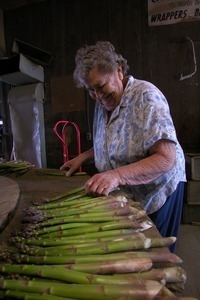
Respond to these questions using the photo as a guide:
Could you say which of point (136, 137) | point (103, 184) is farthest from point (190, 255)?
point (103, 184)

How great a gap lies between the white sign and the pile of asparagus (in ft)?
12.4

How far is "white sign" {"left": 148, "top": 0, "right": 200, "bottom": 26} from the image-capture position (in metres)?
3.83

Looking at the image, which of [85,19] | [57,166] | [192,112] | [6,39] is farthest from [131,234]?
[6,39]

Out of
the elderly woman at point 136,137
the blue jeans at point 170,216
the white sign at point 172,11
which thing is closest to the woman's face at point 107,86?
the elderly woman at point 136,137

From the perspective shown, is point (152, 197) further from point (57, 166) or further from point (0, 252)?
point (57, 166)

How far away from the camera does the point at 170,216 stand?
170cm

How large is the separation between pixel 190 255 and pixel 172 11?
344cm

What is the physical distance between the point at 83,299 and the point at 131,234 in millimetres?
315

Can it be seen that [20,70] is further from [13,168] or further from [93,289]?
[93,289]

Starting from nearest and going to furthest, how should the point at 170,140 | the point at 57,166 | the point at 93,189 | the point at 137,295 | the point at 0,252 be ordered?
the point at 137,295 < the point at 0,252 < the point at 93,189 < the point at 170,140 < the point at 57,166

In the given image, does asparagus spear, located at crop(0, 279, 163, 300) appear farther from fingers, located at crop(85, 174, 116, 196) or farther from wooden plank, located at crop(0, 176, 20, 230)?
fingers, located at crop(85, 174, 116, 196)

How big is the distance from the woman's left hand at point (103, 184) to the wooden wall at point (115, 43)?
3.02 metres

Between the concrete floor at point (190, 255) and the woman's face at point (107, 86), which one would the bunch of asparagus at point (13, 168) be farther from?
the concrete floor at point (190, 255)

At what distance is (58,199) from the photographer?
1460mm
